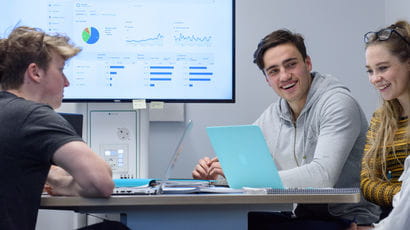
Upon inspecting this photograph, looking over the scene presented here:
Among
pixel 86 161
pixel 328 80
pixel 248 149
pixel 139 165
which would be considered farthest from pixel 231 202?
pixel 139 165

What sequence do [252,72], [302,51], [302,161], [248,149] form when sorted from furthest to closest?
[252,72]
[302,51]
[302,161]
[248,149]

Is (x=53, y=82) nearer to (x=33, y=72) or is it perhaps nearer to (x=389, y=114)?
(x=33, y=72)

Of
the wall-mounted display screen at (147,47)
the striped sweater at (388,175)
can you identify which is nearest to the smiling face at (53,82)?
the wall-mounted display screen at (147,47)

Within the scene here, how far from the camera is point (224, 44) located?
296 cm

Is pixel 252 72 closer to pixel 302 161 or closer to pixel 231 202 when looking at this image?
pixel 302 161

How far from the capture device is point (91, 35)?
293 cm

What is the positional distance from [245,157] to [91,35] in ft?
4.61

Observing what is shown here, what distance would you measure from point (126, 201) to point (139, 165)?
1.39 metres

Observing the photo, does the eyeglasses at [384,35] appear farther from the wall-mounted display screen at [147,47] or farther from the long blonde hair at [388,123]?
the wall-mounted display screen at [147,47]

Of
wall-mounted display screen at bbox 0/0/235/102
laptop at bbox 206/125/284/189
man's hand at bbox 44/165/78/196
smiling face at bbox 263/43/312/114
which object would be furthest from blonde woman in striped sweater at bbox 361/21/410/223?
man's hand at bbox 44/165/78/196

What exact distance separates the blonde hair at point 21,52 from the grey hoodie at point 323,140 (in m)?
0.86

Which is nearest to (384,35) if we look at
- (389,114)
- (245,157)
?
(389,114)

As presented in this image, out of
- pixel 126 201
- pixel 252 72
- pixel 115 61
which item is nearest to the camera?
pixel 126 201

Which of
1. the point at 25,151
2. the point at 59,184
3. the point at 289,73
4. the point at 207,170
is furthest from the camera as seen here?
the point at 289,73
